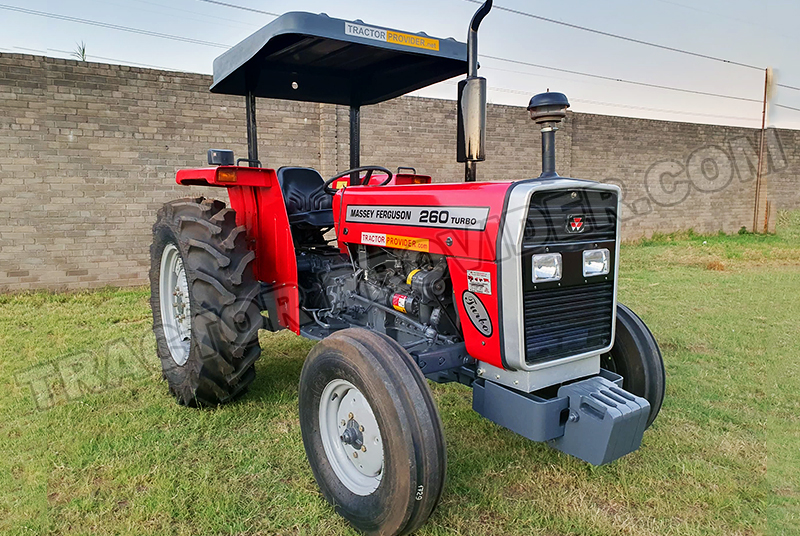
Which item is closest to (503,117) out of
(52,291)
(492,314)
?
(52,291)

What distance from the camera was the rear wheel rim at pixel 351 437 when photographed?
223 cm

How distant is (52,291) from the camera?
650 centimetres

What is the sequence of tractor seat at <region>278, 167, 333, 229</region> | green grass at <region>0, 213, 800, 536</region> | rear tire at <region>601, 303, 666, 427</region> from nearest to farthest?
1. green grass at <region>0, 213, 800, 536</region>
2. rear tire at <region>601, 303, 666, 427</region>
3. tractor seat at <region>278, 167, 333, 229</region>

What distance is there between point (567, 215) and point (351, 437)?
130 cm

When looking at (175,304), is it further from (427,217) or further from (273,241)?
(427,217)

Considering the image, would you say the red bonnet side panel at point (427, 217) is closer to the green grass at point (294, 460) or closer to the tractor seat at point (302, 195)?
the tractor seat at point (302, 195)

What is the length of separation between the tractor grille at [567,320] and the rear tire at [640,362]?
1.15ft

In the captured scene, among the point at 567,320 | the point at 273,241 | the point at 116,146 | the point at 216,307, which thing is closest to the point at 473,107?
the point at 567,320

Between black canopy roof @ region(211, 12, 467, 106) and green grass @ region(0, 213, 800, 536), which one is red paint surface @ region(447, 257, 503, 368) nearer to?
green grass @ region(0, 213, 800, 536)

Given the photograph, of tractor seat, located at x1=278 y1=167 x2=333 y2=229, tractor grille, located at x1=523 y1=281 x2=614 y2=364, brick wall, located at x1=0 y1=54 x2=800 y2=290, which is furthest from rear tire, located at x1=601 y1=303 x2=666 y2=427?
brick wall, located at x1=0 y1=54 x2=800 y2=290

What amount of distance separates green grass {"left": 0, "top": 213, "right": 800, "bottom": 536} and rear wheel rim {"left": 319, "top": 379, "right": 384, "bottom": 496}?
192 millimetres

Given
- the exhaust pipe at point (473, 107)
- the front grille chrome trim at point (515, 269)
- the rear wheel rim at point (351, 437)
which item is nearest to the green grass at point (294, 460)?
the rear wheel rim at point (351, 437)

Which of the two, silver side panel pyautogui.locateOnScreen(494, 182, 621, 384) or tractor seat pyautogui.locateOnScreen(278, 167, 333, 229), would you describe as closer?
silver side panel pyautogui.locateOnScreen(494, 182, 621, 384)

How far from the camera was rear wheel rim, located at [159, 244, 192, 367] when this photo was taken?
3656 mm
